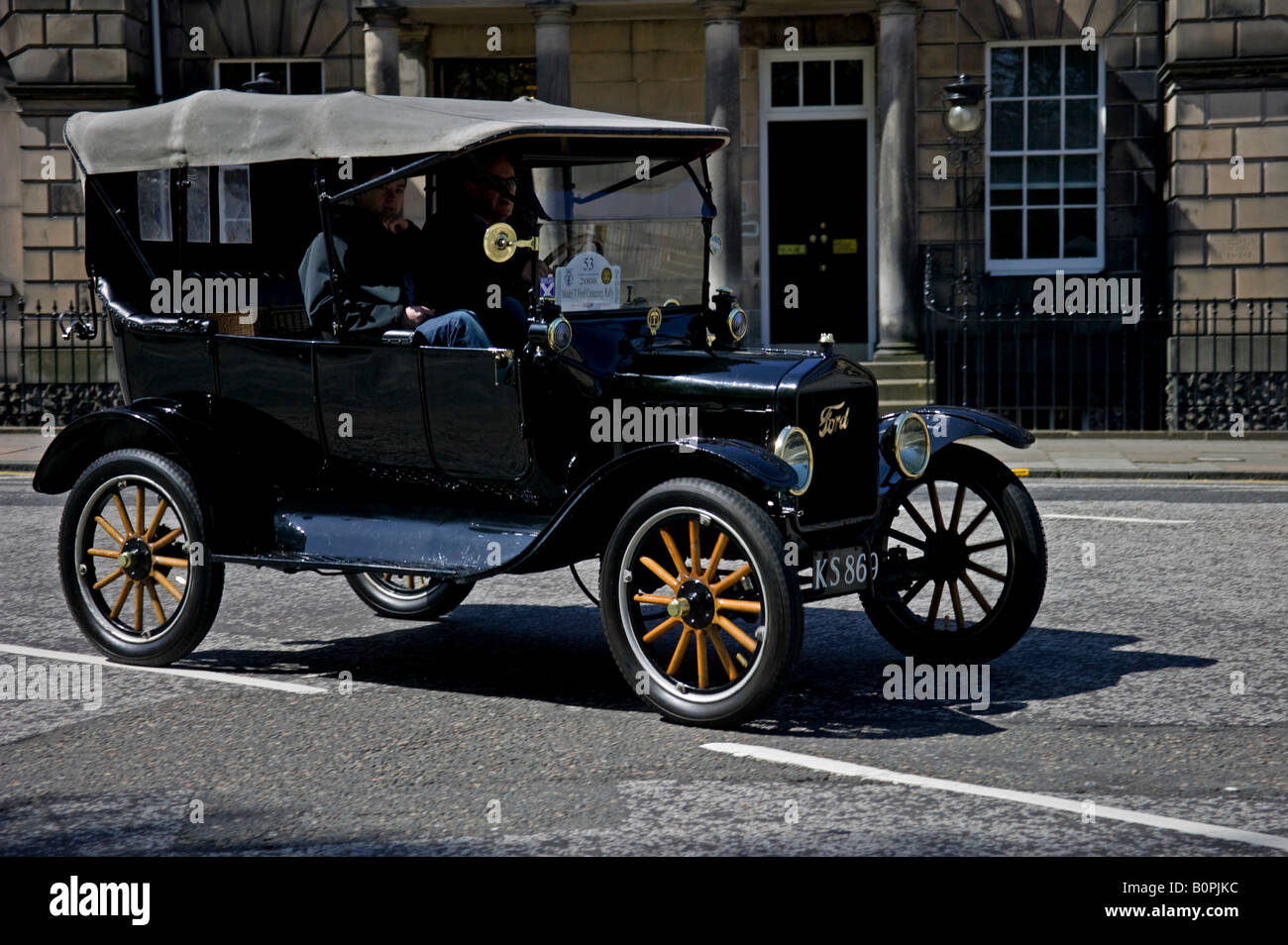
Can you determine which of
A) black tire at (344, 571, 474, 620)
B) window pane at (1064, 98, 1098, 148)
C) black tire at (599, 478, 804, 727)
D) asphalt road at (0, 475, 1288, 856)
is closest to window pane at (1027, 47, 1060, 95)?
window pane at (1064, 98, 1098, 148)

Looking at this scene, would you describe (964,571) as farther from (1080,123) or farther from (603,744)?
(1080,123)

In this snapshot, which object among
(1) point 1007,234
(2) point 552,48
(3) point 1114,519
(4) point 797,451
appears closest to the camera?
(4) point 797,451

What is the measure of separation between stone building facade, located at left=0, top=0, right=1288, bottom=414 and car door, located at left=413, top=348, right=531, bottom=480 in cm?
1074

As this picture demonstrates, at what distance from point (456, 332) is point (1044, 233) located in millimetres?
13976

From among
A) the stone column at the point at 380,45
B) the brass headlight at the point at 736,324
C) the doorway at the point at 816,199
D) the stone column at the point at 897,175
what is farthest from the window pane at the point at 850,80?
the brass headlight at the point at 736,324

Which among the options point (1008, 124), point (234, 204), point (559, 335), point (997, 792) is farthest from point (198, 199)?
point (1008, 124)

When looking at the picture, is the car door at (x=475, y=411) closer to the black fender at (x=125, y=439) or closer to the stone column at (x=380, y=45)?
the black fender at (x=125, y=439)

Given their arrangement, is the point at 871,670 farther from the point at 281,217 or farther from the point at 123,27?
the point at 123,27

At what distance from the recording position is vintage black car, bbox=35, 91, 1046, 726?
19.3 ft

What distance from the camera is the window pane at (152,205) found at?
743 cm

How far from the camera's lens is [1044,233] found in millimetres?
19266

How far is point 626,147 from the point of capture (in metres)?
7.12

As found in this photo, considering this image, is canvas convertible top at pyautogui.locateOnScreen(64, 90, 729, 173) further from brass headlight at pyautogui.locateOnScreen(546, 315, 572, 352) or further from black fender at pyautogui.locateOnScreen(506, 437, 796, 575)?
black fender at pyautogui.locateOnScreen(506, 437, 796, 575)
